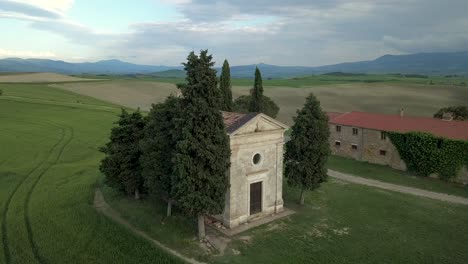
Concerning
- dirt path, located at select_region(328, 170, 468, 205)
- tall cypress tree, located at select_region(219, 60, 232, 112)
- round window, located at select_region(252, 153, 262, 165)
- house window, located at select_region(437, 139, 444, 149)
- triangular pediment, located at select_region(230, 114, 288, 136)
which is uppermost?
tall cypress tree, located at select_region(219, 60, 232, 112)

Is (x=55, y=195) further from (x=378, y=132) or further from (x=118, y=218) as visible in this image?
(x=378, y=132)

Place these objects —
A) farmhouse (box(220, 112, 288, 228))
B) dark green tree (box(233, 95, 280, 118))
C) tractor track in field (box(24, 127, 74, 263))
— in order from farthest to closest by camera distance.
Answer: dark green tree (box(233, 95, 280, 118))
farmhouse (box(220, 112, 288, 228))
tractor track in field (box(24, 127, 74, 263))

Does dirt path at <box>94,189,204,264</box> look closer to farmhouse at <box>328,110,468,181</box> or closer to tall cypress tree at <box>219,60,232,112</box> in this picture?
tall cypress tree at <box>219,60,232,112</box>

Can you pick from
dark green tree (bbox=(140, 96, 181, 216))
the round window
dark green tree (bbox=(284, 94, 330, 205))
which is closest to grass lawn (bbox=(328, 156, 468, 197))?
dark green tree (bbox=(284, 94, 330, 205))

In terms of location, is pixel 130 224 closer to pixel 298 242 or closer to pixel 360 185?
pixel 298 242

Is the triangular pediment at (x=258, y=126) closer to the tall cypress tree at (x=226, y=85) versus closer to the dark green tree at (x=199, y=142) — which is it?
the dark green tree at (x=199, y=142)

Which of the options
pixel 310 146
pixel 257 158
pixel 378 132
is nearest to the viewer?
pixel 257 158

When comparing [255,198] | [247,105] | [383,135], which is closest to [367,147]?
[383,135]
